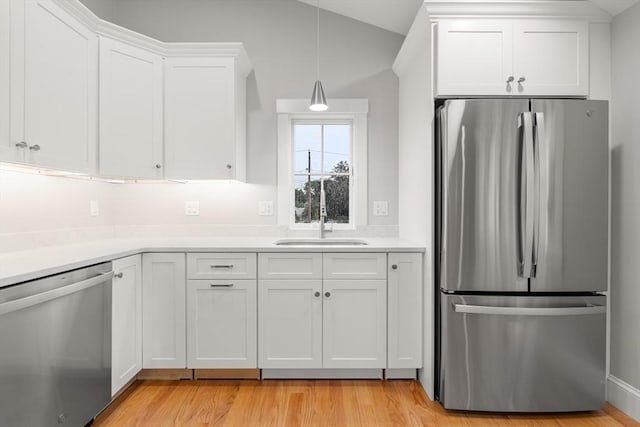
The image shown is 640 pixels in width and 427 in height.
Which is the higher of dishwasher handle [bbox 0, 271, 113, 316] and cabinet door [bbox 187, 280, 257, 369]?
dishwasher handle [bbox 0, 271, 113, 316]

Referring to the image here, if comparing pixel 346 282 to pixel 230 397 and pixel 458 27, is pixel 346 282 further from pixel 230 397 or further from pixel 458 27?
pixel 458 27

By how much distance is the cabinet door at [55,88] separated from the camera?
1.90 metres

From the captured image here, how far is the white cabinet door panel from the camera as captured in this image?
194cm

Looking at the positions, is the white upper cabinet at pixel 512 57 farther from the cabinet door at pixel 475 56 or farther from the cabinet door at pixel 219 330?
the cabinet door at pixel 219 330

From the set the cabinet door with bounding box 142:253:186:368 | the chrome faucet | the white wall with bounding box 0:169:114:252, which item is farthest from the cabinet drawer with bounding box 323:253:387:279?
the white wall with bounding box 0:169:114:252

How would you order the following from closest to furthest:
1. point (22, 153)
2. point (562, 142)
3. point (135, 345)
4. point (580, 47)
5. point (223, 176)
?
point (22, 153) < point (562, 142) < point (580, 47) < point (135, 345) < point (223, 176)

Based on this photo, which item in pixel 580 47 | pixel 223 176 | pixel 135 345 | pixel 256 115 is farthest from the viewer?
pixel 256 115

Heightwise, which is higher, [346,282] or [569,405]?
[346,282]

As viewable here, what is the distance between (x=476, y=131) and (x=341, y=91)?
4.58ft

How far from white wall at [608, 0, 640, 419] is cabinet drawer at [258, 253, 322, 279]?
1752mm

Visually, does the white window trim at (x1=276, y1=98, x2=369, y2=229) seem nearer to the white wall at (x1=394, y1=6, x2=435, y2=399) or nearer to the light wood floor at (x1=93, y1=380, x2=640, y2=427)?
the white wall at (x1=394, y1=6, x2=435, y2=399)

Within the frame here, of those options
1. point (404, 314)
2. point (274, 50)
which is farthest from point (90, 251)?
point (274, 50)

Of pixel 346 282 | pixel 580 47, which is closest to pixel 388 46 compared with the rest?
pixel 580 47

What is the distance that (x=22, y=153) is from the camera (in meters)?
1.88
